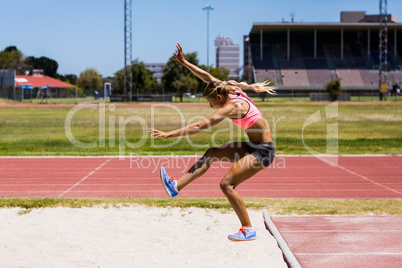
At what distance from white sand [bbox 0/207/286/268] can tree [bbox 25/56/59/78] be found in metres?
142

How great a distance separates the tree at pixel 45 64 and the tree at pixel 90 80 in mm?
26639

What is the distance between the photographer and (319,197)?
28.0 feet

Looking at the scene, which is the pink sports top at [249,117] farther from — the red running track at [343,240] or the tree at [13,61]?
the tree at [13,61]

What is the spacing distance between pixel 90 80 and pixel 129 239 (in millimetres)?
117473

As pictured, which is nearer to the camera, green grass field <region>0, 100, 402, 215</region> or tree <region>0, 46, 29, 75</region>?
green grass field <region>0, 100, 402, 215</region>

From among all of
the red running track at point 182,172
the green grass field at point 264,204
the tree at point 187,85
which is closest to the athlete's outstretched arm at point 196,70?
the green grass field at point 264,204

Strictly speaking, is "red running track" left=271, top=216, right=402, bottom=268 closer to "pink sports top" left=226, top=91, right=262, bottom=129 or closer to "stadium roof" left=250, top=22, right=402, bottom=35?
"pink sports top" left=226, top=91, right=262, bottom=129

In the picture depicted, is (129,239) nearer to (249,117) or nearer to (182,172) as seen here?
(249,117)

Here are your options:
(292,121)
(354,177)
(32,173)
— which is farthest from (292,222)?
(292,121)

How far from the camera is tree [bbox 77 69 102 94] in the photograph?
390 feet

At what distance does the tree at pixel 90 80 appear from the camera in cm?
11897

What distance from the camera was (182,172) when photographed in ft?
36.0

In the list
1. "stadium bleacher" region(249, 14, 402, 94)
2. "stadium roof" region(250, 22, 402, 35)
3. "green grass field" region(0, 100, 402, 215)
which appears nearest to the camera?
"green grass field" region(0, 100, 402, 215)

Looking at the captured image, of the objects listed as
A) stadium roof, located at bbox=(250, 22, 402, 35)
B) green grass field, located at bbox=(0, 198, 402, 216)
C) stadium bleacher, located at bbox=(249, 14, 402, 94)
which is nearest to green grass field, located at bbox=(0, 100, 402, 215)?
green grass field, located at bbox=(0, 198, 402, 216)
